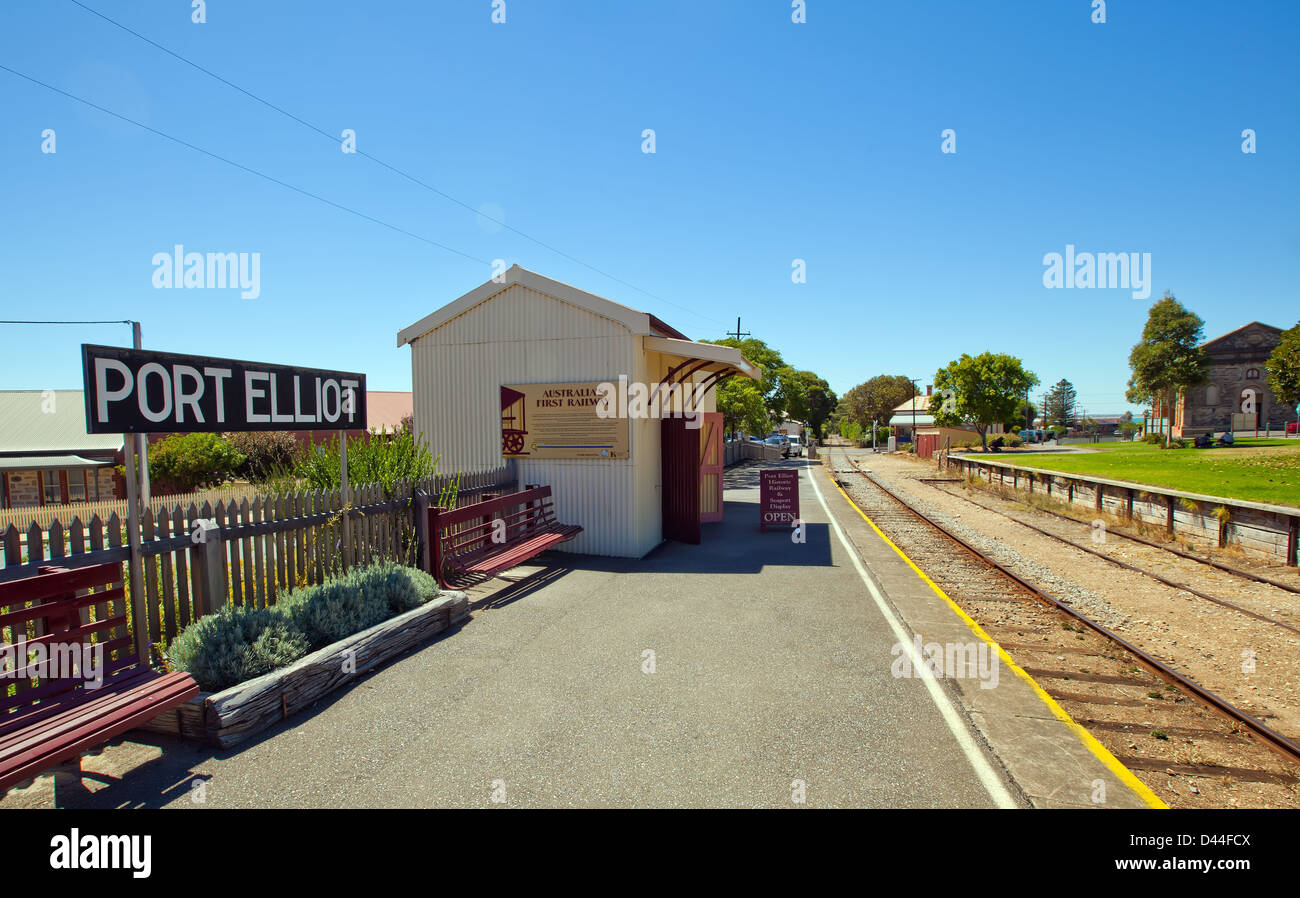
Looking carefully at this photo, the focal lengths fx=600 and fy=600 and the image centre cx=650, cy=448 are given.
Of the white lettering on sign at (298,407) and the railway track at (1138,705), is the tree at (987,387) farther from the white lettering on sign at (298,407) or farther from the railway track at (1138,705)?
the white lettering on sign at (298,407)

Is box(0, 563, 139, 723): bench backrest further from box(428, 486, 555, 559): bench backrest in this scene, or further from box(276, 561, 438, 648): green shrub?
box(428, 486, 555, 559): bench backrest

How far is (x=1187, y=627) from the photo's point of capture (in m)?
7.39

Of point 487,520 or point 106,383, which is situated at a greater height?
point 106,383

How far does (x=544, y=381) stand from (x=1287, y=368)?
23.4m

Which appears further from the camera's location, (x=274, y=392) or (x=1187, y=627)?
(x=1187, y=627)

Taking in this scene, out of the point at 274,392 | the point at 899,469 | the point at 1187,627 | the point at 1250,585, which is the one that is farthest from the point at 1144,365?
the point at 274,392

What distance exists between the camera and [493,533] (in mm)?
9305

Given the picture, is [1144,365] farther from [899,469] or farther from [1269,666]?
[1269,666]

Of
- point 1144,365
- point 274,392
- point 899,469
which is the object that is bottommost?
point 899,469

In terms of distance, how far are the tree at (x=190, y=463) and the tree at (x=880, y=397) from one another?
87.9m

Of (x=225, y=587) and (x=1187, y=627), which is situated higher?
(x=225, y=587)

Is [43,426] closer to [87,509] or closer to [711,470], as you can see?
[87,509]

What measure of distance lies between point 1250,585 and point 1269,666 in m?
4.48

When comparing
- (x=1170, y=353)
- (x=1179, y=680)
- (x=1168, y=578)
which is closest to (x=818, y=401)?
(x=1170, y=353)
